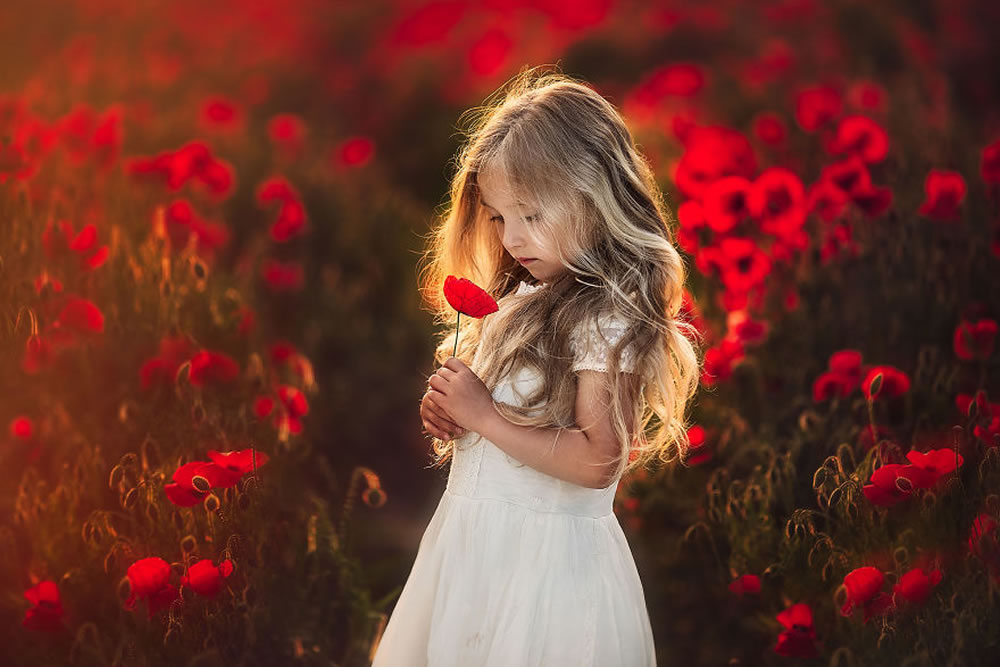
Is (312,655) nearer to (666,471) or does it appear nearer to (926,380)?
(666,471)

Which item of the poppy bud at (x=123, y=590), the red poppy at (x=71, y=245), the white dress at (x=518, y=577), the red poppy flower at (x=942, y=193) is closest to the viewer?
the white dress at (x=518, y=577)

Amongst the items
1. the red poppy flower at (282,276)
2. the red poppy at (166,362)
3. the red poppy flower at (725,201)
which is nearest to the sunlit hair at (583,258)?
the red poppy at (166,362)

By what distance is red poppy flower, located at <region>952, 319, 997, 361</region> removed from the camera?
2445 millimetres

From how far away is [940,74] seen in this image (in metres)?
4.71

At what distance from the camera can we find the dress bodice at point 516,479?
1.89 meters

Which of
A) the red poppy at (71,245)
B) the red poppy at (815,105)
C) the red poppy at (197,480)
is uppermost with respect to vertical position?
the red poppy at (815,105)

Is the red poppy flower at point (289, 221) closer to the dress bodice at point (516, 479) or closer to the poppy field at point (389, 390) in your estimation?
the poppy field at point (389, 390)

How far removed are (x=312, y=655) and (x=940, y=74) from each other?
3531 millimetres

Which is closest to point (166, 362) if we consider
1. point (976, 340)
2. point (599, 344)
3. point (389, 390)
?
point (599, 344)

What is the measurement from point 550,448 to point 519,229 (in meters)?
0.33

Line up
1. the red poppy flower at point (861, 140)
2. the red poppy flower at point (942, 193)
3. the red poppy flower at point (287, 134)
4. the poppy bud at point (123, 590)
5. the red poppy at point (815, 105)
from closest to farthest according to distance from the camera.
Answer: the poppy bud at point (123, 590), the red poppy flower at point (942, 193), the red poppy flower at point (861, 140), the red poppy at point (815, 105), the red poppy flower at point (287, 134)

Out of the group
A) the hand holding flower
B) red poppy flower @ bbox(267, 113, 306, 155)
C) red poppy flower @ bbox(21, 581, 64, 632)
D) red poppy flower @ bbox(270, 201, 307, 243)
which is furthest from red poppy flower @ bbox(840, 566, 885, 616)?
red poppy flower @ bbox(267, 113, 306, 155)

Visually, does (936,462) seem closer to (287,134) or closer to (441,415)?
(441,415)

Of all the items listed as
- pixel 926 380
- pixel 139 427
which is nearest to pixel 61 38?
pixel 139 427
